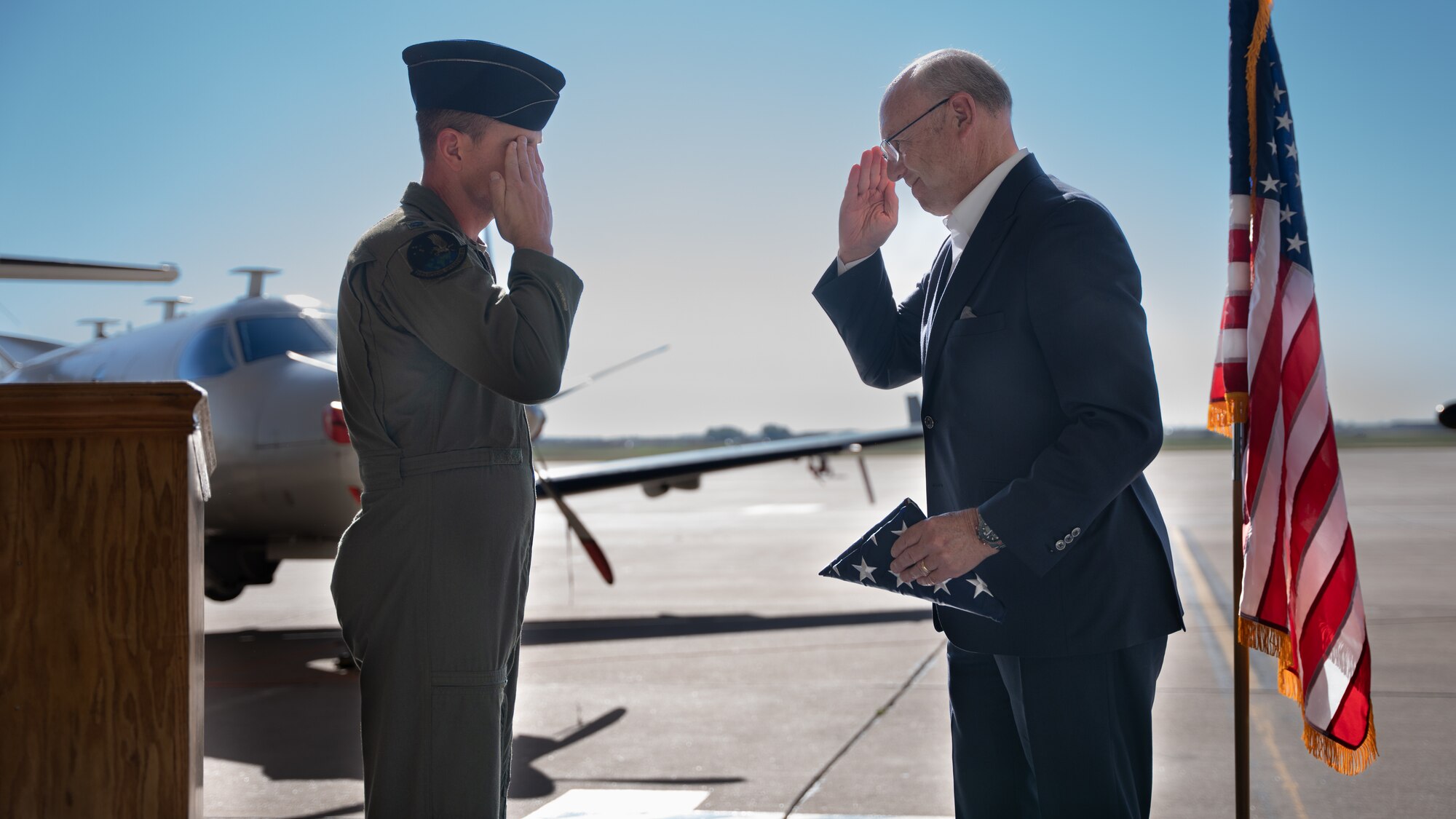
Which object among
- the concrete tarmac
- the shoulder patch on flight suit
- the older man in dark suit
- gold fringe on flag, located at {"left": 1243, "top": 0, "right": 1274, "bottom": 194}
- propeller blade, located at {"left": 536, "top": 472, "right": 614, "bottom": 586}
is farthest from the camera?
propeller blade, located at {"left": 536, "top": 472, "right": 614, "bottom": 586}

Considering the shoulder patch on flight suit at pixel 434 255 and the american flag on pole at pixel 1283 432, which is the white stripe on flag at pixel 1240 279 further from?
the shoulder patch on flight suit at pixel 434 255

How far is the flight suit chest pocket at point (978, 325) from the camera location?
194 centimetres

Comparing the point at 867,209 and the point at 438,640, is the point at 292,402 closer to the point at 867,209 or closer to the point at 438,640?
the point at 867,209

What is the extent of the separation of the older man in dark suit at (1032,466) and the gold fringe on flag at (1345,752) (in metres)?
0.78

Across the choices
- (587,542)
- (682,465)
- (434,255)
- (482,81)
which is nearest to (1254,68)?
(482,81)

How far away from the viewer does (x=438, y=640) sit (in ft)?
5.59

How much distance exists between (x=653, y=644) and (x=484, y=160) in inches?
237

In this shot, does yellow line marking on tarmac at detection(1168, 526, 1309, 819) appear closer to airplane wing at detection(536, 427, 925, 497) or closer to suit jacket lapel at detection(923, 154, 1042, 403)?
suit jacket lapel at detection(923, 154, 1042, 403)

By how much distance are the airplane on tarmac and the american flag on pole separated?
4.96m

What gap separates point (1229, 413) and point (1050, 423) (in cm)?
117

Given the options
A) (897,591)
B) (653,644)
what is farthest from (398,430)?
(653,644)

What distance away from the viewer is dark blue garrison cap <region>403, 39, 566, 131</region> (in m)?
1.84

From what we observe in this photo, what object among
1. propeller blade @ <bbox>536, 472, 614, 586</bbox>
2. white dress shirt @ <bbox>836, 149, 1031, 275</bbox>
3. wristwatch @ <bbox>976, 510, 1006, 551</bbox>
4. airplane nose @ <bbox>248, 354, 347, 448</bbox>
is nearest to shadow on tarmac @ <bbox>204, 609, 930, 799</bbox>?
propeller blade @ <bbox>536, 472, 614, 586</bbox>

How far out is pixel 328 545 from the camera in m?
7.69
